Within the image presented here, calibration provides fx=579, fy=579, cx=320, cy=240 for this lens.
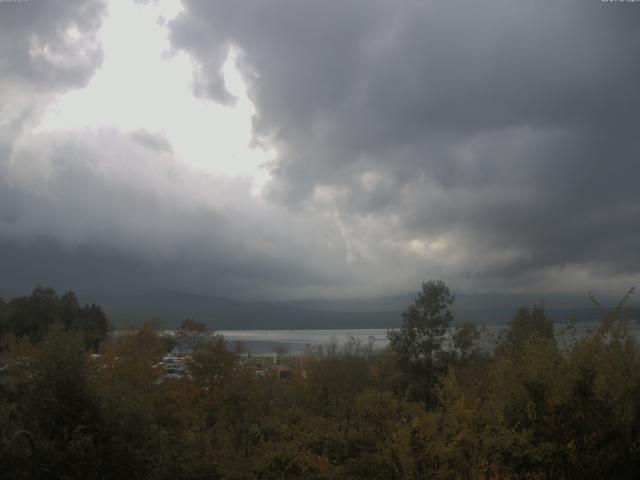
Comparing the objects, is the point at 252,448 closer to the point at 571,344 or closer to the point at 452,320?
the point at 571,344

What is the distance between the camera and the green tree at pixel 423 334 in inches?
1804

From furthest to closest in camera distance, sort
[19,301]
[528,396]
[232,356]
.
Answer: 1. [19,301]
2. [232,356]
3. [528,396]

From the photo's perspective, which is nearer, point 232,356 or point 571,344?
point 571,344

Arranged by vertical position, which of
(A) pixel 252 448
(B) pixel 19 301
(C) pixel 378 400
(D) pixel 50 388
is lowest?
(A) pixel 252 448

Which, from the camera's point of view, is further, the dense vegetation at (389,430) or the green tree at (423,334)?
the green tree at (423,334)

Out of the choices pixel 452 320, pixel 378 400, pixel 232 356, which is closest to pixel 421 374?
pixel 452 320

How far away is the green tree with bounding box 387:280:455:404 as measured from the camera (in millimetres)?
45812

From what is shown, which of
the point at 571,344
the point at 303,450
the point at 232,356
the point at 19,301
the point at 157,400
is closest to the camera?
the point at 571,344

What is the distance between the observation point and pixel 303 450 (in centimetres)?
2497

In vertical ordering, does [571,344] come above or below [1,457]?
above

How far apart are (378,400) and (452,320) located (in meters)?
25.6

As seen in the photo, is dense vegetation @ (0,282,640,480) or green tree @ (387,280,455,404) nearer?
dense vegetation @ (0,282,640,480)

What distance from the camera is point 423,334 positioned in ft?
152

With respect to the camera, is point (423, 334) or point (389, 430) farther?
point (423, 334)
